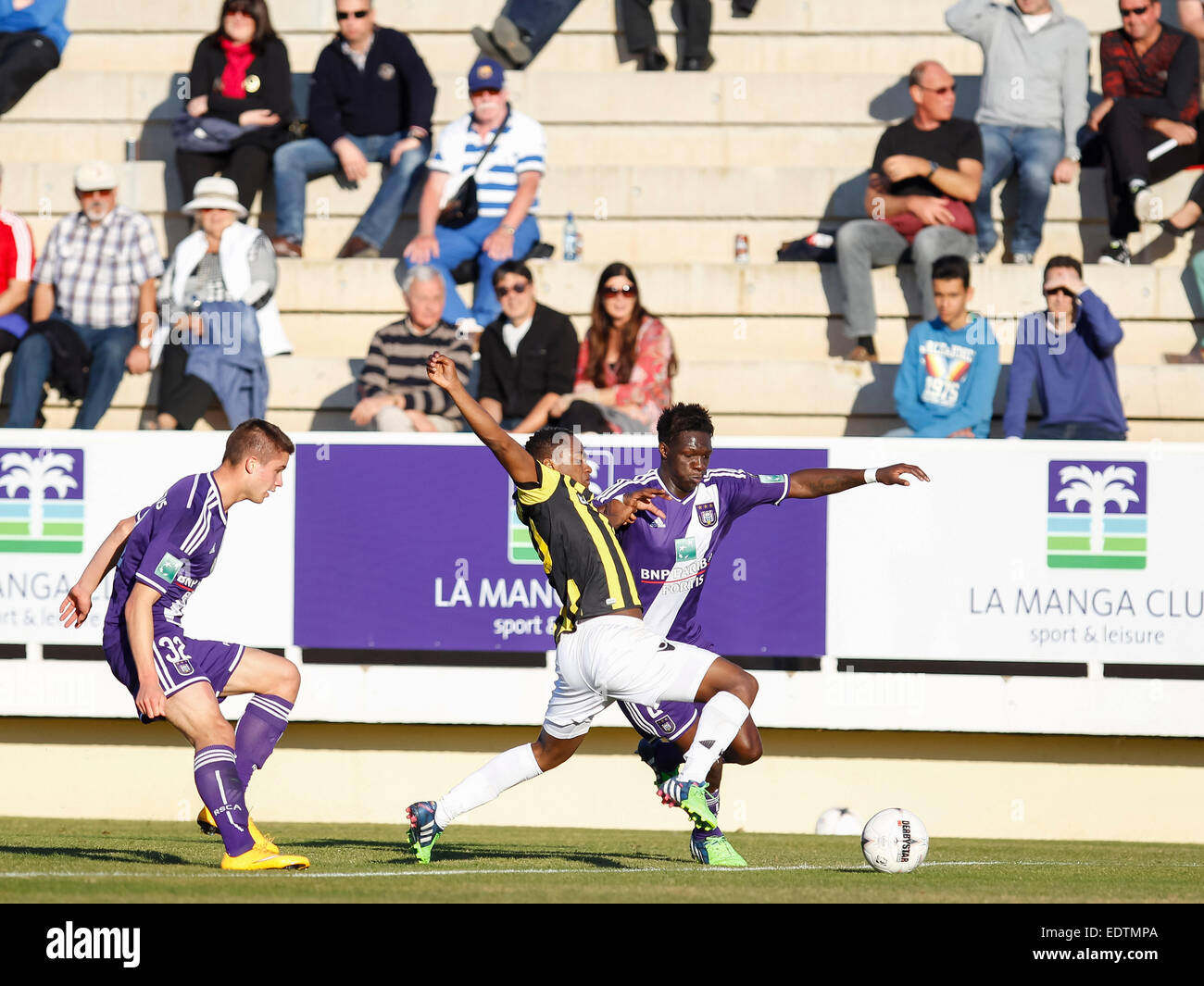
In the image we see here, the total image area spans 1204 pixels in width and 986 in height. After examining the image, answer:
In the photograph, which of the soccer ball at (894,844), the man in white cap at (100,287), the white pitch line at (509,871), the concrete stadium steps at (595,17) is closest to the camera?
the white pitch line at (509,871)

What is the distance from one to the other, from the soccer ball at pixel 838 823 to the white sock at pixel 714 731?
3.54 m

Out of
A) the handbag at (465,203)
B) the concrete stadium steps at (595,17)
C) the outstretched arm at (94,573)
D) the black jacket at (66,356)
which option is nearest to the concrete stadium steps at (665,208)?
the handbag at (465,203)

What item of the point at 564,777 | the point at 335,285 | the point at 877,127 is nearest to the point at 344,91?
the point at 335,285

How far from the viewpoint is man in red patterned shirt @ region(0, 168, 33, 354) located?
13578mm

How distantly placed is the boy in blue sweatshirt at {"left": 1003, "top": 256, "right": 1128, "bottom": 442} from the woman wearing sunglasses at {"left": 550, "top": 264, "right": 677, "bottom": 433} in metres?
2.42

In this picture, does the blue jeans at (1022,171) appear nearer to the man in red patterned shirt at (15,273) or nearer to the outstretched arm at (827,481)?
the outstretched arm at (827,481)

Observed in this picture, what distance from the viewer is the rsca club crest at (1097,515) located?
11.2 meters

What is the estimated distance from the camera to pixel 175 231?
1561 centimetres

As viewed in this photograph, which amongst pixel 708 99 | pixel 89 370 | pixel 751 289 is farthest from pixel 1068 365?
pixel 89 370

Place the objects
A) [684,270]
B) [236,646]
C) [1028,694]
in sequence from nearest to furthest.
Answer: [236,646]
[1028,694]
[684,270]

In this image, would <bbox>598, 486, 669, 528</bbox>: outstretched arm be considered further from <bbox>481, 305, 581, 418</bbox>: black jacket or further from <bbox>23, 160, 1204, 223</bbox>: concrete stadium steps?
<bbox>23, 160, 1204, 223</bbox>: concrete stadium steps

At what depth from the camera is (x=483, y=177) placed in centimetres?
1416

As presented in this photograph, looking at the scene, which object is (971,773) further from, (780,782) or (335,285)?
(335,285)

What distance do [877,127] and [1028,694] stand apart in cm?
662
